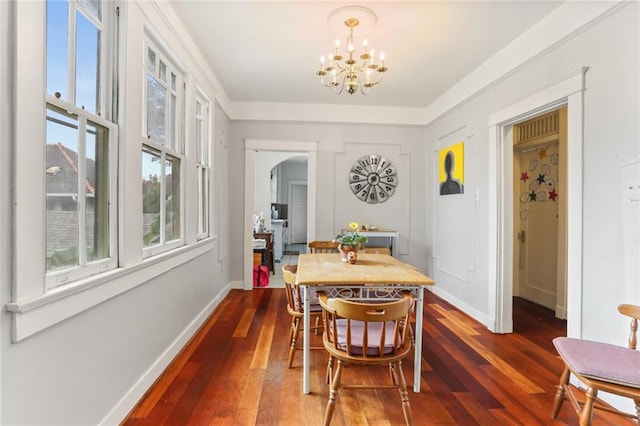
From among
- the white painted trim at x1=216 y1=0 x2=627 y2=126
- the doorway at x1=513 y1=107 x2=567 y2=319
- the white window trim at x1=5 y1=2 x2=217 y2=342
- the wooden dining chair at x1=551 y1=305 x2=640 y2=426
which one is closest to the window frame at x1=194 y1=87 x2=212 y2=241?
the white painted trim at x1=216 y1=0 x2=627 y2=126

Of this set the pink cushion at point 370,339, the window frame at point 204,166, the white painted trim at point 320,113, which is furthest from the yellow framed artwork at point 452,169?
the window frame at point 204,166

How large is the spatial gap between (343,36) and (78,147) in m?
2.25

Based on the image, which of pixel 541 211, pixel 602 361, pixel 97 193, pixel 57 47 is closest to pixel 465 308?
pixel 541 211

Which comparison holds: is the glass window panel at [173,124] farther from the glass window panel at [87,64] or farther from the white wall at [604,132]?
the white wall at [604,132]

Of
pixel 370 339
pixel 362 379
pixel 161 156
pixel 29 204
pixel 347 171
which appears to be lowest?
pixel 362 379

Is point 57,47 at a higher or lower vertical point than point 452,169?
higher

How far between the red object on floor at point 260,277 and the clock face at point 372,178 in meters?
1.90

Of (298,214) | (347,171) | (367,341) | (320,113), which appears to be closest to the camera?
(367,341)

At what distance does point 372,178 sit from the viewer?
464cm

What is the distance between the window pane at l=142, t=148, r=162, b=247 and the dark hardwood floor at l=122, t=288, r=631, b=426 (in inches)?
41.2

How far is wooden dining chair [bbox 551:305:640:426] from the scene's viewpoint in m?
1.38

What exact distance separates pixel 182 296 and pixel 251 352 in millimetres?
788

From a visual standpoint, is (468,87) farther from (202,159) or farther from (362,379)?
(362,379)

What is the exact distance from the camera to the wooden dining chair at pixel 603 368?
1.38m
